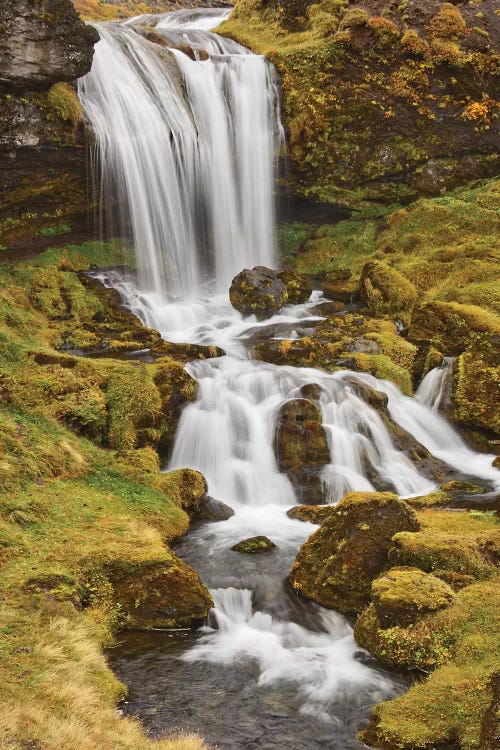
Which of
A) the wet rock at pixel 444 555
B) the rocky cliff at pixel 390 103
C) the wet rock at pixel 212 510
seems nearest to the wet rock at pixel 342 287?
the rocky cliff at pixel 390 103

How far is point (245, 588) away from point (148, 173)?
51.9 ft

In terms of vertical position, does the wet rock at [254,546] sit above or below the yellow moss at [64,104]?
below

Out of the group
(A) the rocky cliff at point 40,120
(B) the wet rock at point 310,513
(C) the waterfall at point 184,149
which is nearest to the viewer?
(B) the wet rock at point 310,513

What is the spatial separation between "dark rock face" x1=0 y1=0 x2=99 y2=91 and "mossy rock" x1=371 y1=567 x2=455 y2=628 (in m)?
15.7

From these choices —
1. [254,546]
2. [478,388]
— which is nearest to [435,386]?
[478,388]

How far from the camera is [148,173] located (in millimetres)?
20844

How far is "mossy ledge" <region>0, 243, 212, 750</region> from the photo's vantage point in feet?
18.1

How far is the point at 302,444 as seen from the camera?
1244 cm

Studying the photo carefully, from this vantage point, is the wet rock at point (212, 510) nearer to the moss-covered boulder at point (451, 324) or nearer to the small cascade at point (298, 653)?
the small cascade at point (298, 653)

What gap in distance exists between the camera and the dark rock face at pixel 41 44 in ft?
52.3

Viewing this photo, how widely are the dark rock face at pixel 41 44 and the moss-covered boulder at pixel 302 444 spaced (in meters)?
11.4

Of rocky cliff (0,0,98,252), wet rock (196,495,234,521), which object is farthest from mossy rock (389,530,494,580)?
rocky cliff (0,0,98,252)

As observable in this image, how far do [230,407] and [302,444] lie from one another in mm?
1836

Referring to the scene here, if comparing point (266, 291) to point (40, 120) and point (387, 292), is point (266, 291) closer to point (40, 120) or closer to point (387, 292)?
point (387, 292)
